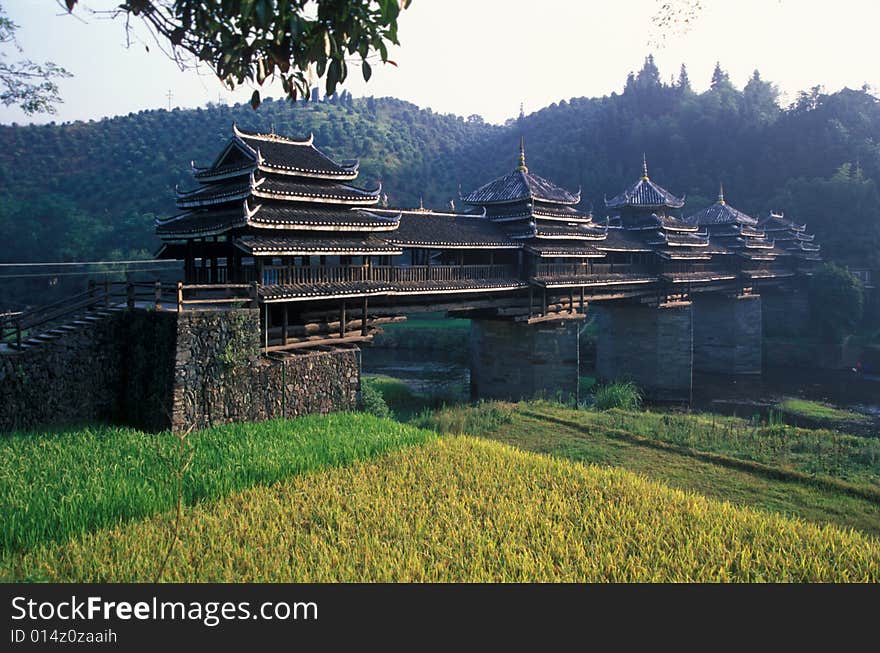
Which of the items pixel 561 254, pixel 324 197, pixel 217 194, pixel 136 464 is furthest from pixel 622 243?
pixel 136 464

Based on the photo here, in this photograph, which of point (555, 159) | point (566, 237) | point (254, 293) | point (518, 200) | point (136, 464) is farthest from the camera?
point (555, 159)

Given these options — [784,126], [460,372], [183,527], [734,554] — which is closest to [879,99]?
[784,126]

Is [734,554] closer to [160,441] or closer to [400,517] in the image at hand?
[400,517]

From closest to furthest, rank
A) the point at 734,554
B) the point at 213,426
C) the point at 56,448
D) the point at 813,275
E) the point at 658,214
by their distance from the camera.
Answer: the point at 734,554 < the point at 56,448 < the point at 213,426 < the point at 658,214 < the point at 813,275

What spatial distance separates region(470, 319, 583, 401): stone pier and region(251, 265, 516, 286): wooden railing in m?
2.79

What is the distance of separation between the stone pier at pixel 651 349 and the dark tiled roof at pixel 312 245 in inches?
729

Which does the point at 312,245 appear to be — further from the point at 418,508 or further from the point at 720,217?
the point at 720,217

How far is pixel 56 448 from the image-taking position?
11.8m

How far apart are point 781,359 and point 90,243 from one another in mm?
54202

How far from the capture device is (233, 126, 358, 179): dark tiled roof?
15688 mm

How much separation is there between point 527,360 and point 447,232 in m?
7.03

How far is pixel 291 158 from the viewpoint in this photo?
16328 mm

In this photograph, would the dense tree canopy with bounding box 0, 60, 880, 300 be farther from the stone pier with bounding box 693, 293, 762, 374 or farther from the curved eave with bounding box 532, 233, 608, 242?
the curved eave with bounding box 532, 233, 608, 242

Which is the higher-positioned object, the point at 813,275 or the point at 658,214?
the point at 658,214
